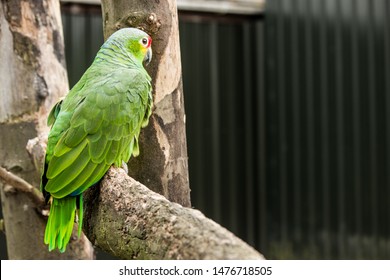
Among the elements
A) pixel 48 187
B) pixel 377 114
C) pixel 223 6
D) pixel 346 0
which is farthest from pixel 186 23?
pixel 48 187

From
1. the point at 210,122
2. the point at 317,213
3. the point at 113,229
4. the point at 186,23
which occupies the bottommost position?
the point at 317,213

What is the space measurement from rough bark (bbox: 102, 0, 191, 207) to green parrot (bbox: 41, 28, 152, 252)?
0.04m


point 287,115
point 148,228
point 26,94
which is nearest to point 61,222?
point 148,228

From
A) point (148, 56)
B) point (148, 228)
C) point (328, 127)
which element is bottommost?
point (328, 127)

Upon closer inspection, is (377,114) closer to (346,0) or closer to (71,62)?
(346,0)

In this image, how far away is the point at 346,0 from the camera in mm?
3857

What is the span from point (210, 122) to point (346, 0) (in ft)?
4.06

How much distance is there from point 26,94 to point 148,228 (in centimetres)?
99

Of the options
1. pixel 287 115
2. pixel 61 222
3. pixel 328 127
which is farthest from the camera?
pixel 287 115

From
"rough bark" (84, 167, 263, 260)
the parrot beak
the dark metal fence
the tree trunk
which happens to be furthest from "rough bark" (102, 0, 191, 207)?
the dark metal fence

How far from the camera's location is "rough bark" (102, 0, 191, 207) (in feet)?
5.32

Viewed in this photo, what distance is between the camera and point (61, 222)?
4.70ft

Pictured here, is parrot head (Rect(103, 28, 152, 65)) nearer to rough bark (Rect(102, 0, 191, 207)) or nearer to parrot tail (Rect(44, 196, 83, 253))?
rough bark (Rect(102, 0, 191, 207))

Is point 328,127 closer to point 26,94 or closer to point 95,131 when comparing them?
point 26,94
